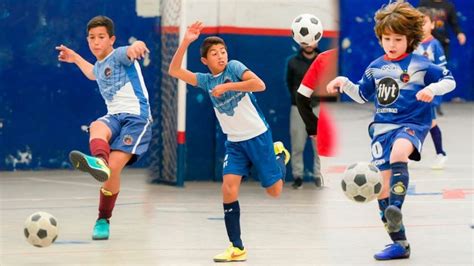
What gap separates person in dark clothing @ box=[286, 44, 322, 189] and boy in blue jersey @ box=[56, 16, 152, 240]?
370 centimetres

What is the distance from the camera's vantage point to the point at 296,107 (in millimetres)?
15641

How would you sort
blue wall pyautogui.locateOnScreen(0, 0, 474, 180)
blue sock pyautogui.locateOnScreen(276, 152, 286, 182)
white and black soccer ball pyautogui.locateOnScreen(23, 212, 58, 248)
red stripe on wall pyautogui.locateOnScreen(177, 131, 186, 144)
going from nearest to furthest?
white and black soccer ball pyautogui.locateOnScreen(23, 212, 58, 248) → blue sock pyautogui.locateOnScreen(276, 152, 286, 182) → red stripe on wall pyautogui.locateOnScreen(177, 131, 186, 144) → blue wall pyautogui.locateOnScreen(0, 0, 474, 180)

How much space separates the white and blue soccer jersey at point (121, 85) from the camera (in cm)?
1195

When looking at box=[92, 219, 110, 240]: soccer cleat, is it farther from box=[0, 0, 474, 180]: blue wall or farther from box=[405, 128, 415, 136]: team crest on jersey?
box=[0, 0, 474, 180]: blue wall

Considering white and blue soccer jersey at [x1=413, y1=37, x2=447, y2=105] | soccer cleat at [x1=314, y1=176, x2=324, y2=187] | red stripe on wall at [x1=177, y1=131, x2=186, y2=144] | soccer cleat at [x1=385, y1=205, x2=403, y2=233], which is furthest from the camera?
white and blue soccer jersey at [x1=413, y1=37, x2=447, y2=105]

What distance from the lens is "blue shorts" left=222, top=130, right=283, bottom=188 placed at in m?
11.0

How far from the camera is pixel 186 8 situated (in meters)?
15.5

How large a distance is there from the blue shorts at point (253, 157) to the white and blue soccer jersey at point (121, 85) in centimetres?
130

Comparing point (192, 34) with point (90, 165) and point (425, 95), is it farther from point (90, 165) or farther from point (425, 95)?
point (425, 95)

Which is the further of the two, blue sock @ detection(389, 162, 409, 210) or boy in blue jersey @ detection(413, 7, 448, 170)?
boy in blue jersey @ detection(413, 7, 448, 170)

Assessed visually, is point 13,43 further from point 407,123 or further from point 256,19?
point 407,123

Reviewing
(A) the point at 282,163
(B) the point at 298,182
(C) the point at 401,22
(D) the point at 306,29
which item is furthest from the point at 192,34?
(B) the point at 298,182

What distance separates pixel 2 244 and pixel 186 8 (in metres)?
5.12

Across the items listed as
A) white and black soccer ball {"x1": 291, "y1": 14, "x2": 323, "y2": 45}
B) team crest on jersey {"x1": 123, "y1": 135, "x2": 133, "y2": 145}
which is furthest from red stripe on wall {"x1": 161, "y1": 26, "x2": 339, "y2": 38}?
team crest on jersey {"x1": 123, "y1": 135, "x2": 133, "y2": 145}
